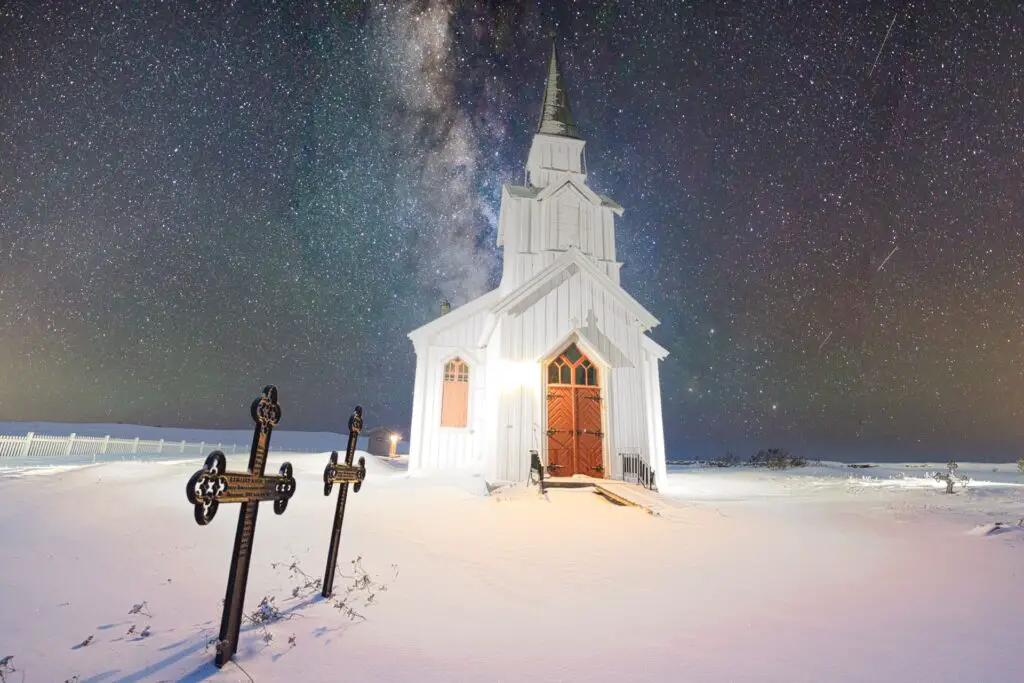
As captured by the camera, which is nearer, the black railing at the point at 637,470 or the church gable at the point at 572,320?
the black railing at the point at 637,470

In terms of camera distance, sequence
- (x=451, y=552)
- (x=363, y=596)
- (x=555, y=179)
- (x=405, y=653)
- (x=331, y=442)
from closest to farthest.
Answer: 1. (x=405, y=653)
2. (x=363, y=596)
3. (x=451, y=552)
4. (x=555, y=179)
5. (x=331, y=442)

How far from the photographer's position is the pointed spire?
17.1 m

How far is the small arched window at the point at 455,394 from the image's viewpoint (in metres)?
15.0

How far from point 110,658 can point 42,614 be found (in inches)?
46.4

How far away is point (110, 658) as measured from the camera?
105 inches

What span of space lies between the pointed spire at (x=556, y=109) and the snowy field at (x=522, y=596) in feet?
46.5

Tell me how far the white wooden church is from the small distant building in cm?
2096

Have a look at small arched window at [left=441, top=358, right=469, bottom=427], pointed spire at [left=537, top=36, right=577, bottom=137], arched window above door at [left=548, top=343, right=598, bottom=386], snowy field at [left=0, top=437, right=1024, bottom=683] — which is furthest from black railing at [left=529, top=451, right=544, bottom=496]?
pointed spire at [left=537, top=36, right=577, bottom=137]

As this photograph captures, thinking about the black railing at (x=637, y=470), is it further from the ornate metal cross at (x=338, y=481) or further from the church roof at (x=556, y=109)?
the church roof at (x=556, y=109)

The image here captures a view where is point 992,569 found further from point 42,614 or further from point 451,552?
point 42,614

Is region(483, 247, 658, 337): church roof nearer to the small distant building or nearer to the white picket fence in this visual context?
the white picket fence

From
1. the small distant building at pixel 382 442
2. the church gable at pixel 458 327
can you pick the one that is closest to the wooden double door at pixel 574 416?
the church gable at pixel 458 327

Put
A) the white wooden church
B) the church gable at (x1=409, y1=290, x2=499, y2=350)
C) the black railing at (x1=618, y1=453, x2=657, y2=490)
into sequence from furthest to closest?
1. the church gable at (x1=409, y1=290, x2=499, y2=350)
2. the white wooden church
3. the black railing at (x1=618, y1=453, x2=657, y2=490)

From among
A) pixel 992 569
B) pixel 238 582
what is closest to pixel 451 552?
pixel 238 582
